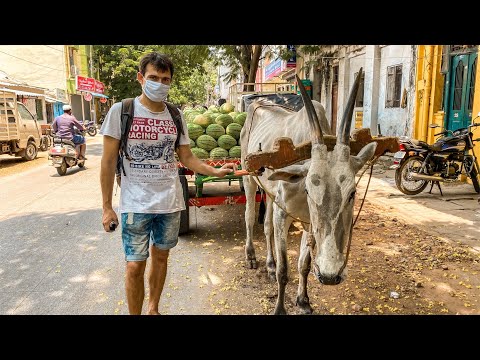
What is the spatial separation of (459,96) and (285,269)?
8.37 m

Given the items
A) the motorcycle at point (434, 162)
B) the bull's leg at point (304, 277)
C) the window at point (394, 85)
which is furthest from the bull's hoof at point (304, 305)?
the window at point (394, 85)

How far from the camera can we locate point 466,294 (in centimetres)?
410

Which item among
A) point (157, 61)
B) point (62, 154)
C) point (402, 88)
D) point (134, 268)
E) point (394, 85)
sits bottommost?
point (134, 268)

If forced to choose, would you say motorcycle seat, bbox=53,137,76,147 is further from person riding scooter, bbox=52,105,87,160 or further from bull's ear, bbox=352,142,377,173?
bull's ear, bbox=352,142,377,173

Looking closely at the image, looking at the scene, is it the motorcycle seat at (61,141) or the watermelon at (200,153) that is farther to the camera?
the motorcycle seat at (61,141)

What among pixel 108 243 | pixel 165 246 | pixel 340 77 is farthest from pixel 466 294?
pixel 340 77

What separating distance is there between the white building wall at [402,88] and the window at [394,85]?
0.16m

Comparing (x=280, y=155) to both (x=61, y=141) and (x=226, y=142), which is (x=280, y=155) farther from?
(x=61, y=141)

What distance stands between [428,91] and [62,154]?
984cm

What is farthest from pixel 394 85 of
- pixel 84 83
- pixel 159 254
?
pixel 84 83

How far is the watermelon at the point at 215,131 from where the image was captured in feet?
19.6

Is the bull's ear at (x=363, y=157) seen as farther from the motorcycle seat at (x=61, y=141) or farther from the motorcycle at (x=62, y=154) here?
the motorcycle seat at (x=61, y=141)

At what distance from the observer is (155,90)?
2.90 metres

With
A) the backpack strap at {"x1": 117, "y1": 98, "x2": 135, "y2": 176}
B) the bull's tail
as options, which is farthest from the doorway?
the backpack strap at {"x1": 117, "y1": 98, "x2": 135, "y2": 176}
